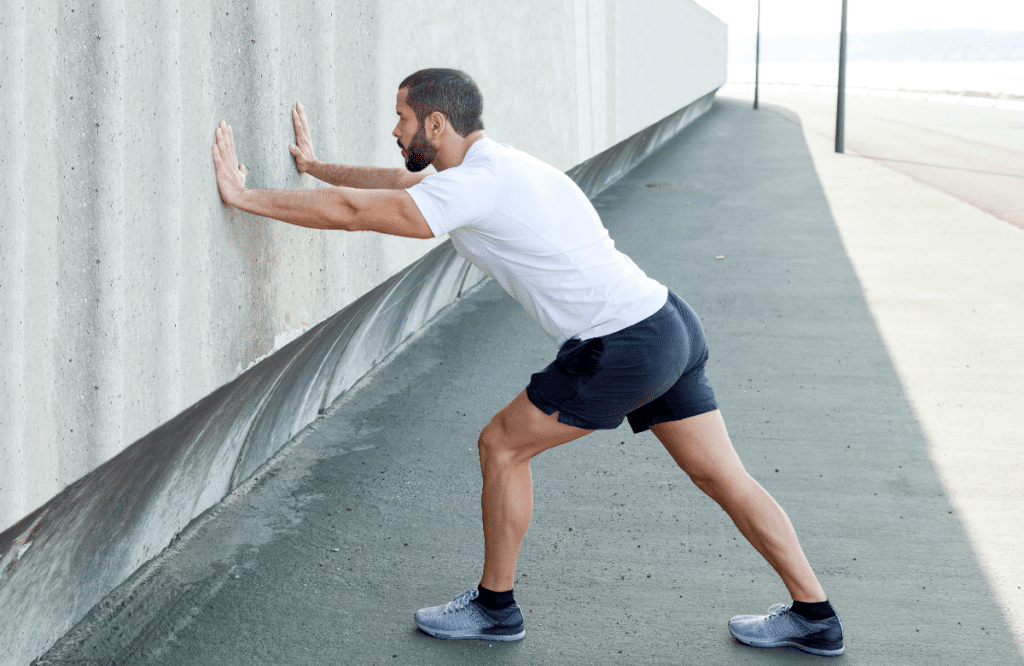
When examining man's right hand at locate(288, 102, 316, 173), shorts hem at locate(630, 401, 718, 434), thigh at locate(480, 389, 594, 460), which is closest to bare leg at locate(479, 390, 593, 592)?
thigh at locate(480, 389, 594, 460)

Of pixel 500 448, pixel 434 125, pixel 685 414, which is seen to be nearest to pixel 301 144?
pixel 434 125

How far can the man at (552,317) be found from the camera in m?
2.89

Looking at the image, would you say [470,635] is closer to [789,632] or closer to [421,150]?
[789,632]

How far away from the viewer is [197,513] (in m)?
4.12

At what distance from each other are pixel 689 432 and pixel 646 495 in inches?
56.8

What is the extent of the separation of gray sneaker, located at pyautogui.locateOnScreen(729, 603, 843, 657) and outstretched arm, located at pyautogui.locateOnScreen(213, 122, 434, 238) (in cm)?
161

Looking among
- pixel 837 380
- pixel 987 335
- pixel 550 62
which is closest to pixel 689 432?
pixel 837 380

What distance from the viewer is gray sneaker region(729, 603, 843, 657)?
3223 mm

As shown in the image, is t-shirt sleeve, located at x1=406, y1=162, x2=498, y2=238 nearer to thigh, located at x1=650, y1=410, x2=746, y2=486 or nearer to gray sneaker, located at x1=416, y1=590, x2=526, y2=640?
thigh, located at x1=650, y1=410, x2=746, y2=486

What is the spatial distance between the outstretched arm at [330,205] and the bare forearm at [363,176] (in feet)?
1.56

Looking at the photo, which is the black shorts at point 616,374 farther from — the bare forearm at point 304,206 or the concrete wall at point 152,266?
the concrete wall at point 152,266

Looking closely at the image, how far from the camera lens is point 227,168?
11.1ft

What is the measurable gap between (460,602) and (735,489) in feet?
3.09

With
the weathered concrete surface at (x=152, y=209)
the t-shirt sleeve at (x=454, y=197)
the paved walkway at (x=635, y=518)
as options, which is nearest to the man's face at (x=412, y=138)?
the t-shirt sleeve at (x=454, y=197)
